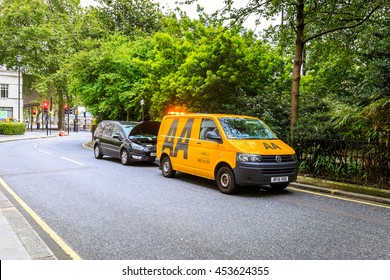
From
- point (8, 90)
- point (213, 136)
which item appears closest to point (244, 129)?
point (213, 136)

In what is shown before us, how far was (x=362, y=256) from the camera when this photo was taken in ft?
14.8

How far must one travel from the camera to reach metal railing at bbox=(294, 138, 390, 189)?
8383mm

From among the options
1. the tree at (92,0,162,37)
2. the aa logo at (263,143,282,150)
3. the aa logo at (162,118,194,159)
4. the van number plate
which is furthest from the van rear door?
the tree at (92,0,162,37)

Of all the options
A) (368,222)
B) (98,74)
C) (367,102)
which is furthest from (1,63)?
(368,222)

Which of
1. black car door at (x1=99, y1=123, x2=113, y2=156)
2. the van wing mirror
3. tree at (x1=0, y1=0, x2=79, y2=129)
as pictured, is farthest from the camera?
→ tree at (x1=0, y1=0, x2=79, y2=129)

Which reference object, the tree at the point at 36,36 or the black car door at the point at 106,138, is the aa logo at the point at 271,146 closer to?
the black car door at the point at 106,138

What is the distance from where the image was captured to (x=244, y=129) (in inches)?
360

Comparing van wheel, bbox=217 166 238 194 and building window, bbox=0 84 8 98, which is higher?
building window, bbox=0 84 8 98

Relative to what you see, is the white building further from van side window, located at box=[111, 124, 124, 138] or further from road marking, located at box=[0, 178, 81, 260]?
road marking, located at box=[0, 178, 81, 260]

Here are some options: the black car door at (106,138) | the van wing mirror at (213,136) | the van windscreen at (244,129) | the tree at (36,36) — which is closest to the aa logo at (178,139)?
the van wing mirror at (213,136)

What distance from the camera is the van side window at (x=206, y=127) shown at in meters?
9.21

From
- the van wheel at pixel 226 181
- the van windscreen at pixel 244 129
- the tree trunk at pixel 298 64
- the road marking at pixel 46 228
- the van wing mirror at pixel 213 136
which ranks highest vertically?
the tree trunk at pixel 298 64

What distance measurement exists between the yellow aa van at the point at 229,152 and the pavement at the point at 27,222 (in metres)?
1.07

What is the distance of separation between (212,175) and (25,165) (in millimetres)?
8277
